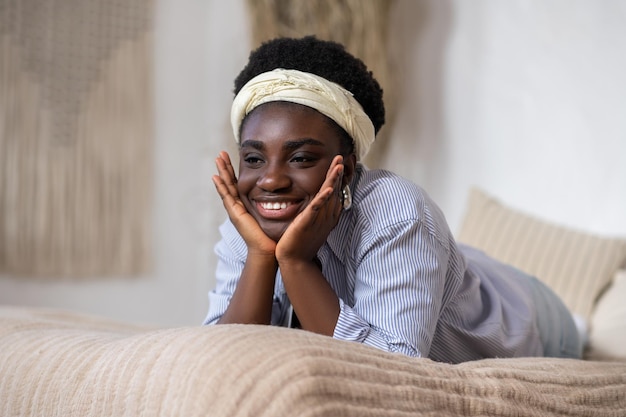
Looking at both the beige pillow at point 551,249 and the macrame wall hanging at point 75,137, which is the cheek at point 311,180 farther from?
the macrame wall hanging at point 75,137

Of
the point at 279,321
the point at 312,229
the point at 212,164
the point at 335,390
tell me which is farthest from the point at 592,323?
the point at 212,164

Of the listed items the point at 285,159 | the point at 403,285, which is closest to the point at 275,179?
the point at 285,159

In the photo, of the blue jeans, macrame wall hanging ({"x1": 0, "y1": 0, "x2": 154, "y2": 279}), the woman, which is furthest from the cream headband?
macrame wall hanging ({"x1": 0, "y1": 0, "x2": 154, "y2": 279})

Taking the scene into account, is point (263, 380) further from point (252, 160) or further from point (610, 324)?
point (610, 324)

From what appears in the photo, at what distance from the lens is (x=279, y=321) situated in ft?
4.75

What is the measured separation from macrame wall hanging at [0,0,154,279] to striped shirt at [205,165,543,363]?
62.4 inches

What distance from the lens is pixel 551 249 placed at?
2.15 m

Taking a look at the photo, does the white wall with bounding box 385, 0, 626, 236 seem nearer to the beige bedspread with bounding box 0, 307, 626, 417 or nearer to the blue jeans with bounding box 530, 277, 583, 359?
the blue jeans with bounding box 530, 277, 583, 359

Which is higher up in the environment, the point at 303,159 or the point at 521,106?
the point at 521,106

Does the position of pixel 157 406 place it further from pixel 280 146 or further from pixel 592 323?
pixel 592 323

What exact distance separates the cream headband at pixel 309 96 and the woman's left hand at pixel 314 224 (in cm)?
10

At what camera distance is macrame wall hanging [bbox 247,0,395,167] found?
2777 mm

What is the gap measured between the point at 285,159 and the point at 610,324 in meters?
1.05

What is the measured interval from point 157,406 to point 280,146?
1.71ft
